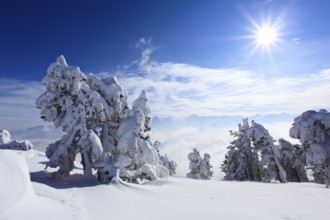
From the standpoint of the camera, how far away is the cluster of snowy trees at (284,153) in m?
22.9

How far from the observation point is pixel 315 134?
23203 millimetres

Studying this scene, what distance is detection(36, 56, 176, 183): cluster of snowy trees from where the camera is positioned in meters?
21.5

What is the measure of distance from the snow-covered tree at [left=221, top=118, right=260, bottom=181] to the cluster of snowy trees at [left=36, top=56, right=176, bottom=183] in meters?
18.3

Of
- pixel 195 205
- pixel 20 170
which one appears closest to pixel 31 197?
pixel 20 170

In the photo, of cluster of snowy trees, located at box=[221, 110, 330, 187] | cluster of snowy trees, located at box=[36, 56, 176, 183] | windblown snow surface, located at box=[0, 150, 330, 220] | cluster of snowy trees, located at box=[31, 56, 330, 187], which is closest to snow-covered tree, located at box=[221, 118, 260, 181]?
cluster of snowy trees, located at box=[221, 110, 330, 187]

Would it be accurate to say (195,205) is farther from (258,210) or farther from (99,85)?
(99,85)

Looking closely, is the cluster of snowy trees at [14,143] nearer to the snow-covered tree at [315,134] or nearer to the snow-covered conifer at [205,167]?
the snow-covered tree at [315,134]

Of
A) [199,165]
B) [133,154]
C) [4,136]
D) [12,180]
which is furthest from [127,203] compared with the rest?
[199,165]

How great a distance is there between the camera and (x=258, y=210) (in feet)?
39.0

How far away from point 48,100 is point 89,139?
20.5 ft

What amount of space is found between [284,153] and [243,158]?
589 centimetres

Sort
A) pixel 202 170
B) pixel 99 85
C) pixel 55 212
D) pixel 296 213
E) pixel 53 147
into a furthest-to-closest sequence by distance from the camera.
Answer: pixel 202 170 < pixel 99 85 < pixel 53 147 < pixel 296 213 < pixel 55 212

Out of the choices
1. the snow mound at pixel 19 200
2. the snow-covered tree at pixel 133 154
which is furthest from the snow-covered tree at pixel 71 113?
the snow mound at pixel 19 200

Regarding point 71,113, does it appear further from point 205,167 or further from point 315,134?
point 205,167
